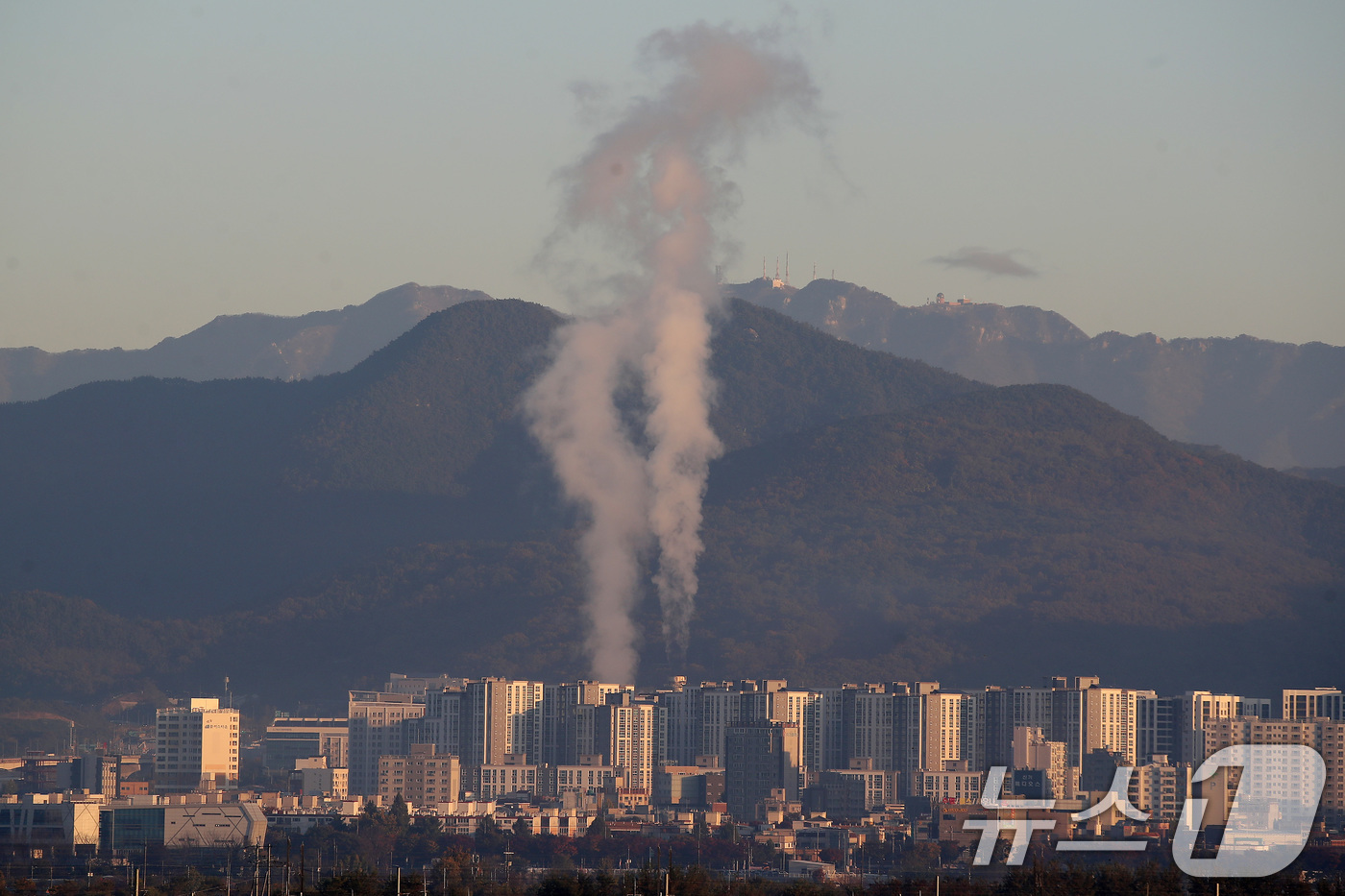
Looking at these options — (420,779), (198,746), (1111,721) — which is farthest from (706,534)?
(420,779)

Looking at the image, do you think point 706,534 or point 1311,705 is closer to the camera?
point 1311,705

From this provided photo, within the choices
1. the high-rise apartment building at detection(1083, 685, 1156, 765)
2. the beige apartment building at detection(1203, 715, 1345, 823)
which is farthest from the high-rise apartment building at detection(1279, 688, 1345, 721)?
the high-rise apartment building at detection(1083, 685, 1156, 765)

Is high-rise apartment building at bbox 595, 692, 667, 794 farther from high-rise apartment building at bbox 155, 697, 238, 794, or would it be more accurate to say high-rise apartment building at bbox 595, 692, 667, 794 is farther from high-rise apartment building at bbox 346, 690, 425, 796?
high-rise apartment building at bbox 155, 697, 238, 794

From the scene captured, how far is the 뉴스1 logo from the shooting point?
182 feet

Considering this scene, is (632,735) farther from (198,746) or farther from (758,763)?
(198,746)

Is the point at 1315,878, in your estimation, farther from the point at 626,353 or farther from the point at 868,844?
the point at 626,353

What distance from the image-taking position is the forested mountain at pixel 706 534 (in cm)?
11550

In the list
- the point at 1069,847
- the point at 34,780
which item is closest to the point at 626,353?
the point at 34,780

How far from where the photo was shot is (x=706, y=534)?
12488cm

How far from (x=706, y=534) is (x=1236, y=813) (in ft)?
188

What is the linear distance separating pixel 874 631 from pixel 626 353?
17148 millimetres

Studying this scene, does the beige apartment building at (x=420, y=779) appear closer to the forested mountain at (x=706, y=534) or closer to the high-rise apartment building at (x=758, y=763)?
the high-rise apartment building at (x=758, y=763)

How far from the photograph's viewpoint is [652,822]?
241ft

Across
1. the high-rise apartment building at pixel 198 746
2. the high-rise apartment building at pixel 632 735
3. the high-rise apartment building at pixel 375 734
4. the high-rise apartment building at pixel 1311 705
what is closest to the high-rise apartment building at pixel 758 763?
the high-rise apartment building at pixel 632 735
